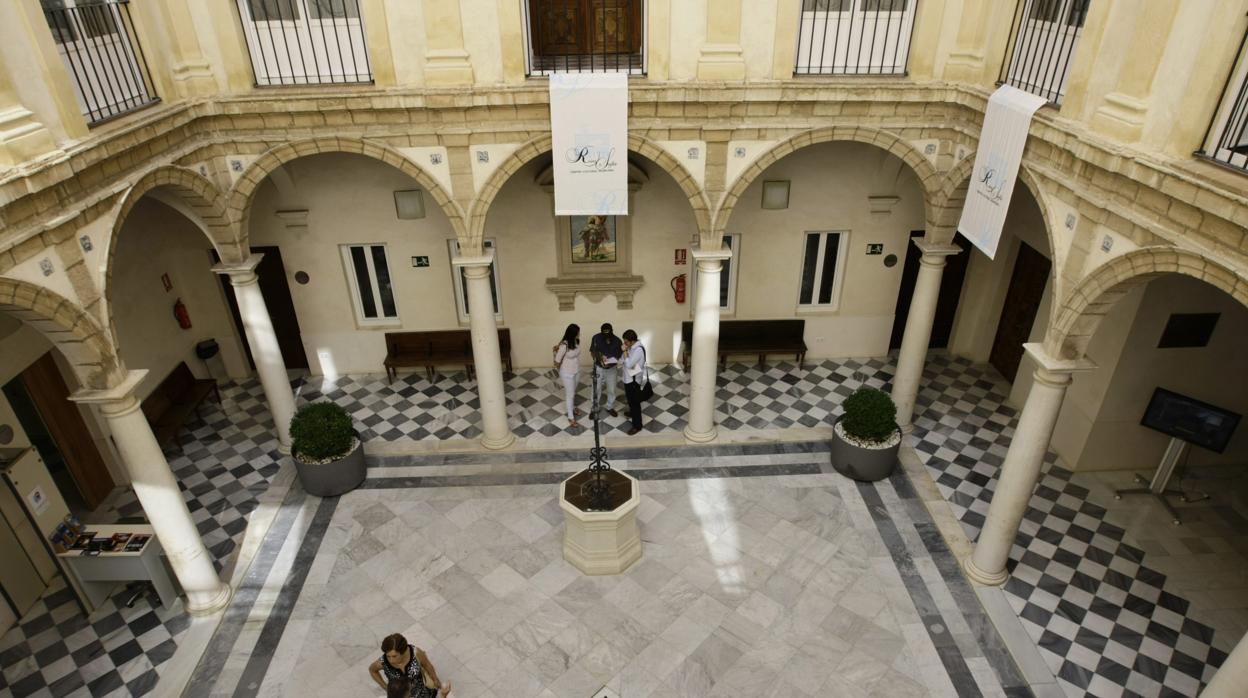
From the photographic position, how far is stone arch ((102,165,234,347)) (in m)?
7.29

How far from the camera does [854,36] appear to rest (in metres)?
9.14

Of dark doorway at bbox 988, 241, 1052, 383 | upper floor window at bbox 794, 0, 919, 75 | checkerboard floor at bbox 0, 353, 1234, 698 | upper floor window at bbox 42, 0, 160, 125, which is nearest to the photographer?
upper floor window at bbox 42, 0, 160, 125

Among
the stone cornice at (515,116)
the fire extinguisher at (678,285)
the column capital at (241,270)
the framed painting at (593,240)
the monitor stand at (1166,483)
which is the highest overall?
the stone cornice at (515,116)

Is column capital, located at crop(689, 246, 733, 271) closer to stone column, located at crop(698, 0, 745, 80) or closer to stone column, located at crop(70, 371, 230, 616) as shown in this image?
stone column, located at crop(698, 0, 745, 80)

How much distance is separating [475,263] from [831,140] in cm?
495

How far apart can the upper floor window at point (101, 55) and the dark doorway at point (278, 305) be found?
167 inches

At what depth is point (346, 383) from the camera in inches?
515

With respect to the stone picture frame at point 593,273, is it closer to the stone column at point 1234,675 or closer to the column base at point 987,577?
the column base at point 987,577

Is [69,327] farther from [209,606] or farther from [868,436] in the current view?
[868,436]

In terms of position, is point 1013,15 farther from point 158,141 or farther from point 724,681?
point 158,141

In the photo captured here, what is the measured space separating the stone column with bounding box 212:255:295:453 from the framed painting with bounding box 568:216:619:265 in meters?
4.77

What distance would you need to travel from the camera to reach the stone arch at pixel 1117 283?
5547mm

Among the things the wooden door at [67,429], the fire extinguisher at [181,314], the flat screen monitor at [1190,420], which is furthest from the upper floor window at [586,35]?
the flat screen monitor at [1190,420]

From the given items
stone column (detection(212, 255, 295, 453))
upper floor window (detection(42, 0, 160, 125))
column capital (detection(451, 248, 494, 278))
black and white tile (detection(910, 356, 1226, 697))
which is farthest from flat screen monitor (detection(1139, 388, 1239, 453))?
upper floor window (detection(42, 0, 160, 125))
